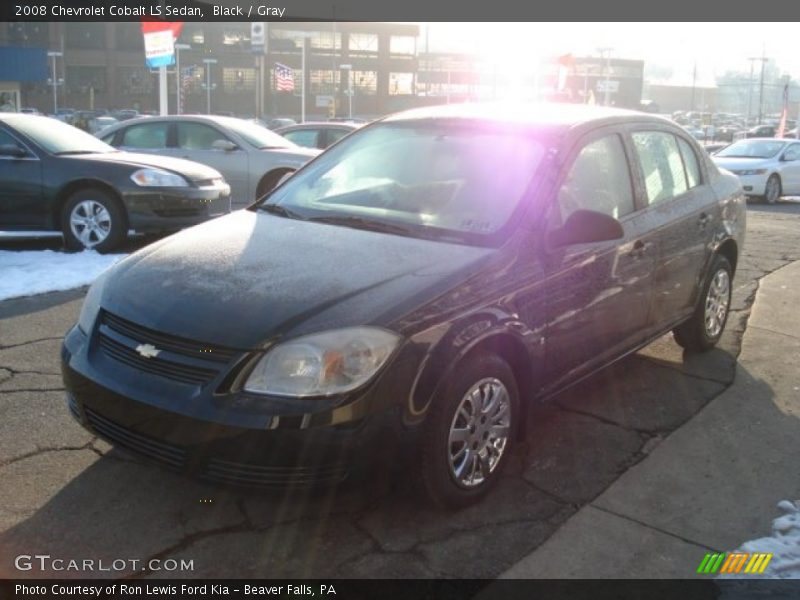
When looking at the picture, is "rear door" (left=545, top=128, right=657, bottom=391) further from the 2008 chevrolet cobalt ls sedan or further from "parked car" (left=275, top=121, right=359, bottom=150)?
"parked car" (left=275, top=121, right=359, bottom=150)

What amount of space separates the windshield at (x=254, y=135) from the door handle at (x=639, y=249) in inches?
311

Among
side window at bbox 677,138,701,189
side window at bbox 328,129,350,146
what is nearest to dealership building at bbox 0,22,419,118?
side window at bbox 328,129,350,146

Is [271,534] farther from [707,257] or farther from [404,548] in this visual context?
[707,257]

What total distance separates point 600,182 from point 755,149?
665 inches

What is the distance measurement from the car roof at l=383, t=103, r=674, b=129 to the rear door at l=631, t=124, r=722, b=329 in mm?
230

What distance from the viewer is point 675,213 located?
15.4 ft

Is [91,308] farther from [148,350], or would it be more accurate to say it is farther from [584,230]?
[584,230]

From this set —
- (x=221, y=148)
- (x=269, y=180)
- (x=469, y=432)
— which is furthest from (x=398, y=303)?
(x=221, y=148)

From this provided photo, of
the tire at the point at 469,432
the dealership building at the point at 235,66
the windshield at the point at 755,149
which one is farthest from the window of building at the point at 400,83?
the tire at the point at 469,432

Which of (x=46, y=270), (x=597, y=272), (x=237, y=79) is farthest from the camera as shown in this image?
(x=237, y=79)

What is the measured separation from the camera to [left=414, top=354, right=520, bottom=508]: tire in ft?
9.77

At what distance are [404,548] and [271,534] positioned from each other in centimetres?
51

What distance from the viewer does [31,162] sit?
8.00 m

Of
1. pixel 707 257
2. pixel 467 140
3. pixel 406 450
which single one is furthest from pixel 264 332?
pixel 707 257
